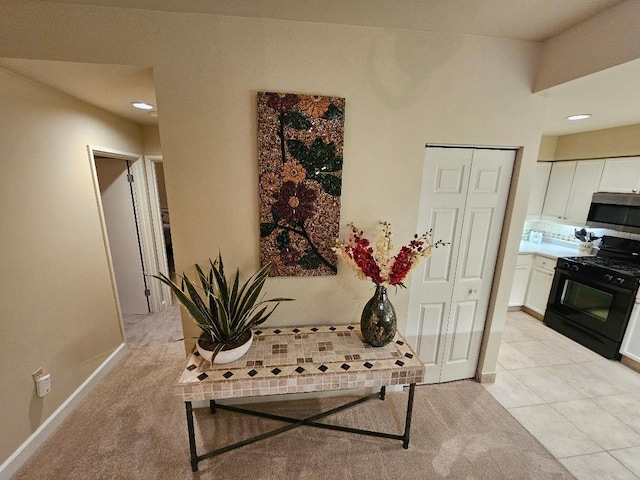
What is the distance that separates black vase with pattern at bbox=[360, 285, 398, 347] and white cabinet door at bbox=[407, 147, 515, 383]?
453 millimetres

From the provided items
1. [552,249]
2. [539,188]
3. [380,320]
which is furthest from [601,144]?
[380,320]

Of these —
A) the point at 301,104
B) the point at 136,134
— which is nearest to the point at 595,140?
the point at 301,104

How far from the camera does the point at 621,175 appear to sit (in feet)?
9.27

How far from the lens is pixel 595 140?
121 inches

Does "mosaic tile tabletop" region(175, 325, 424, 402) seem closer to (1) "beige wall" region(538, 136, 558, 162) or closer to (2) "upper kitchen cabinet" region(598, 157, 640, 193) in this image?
(2) "upper kitchen cabinet" region(598, 157, 640, 193)

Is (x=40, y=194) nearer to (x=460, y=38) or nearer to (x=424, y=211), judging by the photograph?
(x=424, y=211)

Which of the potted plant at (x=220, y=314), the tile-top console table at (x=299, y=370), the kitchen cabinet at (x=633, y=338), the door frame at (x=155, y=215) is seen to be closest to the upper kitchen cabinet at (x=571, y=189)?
the kitchen cabinet at (x=633, y=338)

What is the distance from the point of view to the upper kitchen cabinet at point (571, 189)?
3104 mm

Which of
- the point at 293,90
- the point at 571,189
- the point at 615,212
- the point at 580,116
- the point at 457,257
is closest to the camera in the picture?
the point at 293,90

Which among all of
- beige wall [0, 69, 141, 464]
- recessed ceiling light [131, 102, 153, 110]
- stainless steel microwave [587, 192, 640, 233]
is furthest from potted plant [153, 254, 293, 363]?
stainless steel microwave [587, 192, 640, 233]

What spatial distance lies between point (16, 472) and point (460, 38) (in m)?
3.68

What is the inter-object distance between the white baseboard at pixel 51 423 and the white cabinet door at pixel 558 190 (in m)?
5.29

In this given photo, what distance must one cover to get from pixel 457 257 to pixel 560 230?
9.25ft

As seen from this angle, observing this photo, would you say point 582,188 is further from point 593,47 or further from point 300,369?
point 300,369
